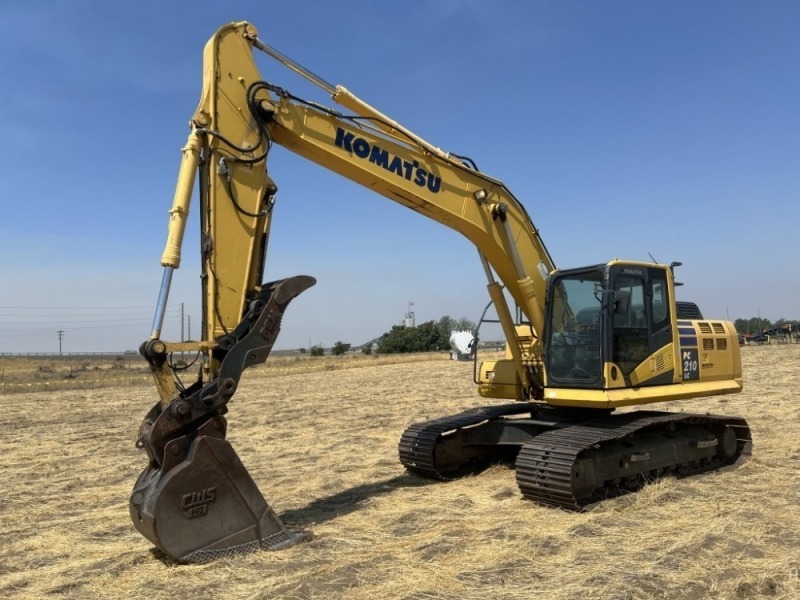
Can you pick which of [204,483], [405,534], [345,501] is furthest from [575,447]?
[204,483]

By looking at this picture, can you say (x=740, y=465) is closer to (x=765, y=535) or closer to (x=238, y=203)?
(x=765, y=535)

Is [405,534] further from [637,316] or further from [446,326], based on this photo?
[446,326]

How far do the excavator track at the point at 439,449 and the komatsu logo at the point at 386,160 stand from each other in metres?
3.26

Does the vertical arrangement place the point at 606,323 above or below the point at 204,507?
above

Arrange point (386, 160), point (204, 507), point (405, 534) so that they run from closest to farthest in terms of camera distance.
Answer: point (204, 507) < point (405, 534) < point (386, 160)

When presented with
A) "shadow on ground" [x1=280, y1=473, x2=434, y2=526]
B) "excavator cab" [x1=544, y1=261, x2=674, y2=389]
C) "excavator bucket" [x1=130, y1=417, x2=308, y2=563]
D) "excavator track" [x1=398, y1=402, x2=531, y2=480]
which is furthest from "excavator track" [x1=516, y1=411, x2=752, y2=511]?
"excavator bucket" [x1=130, y1=417, x2=308, y2=563]

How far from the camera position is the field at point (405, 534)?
5.24 m

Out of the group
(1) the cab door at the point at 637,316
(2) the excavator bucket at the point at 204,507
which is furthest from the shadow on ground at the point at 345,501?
(1) the cab door at the point at 637,316

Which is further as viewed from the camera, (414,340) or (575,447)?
(414,340)

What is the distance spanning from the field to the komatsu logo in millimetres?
3788

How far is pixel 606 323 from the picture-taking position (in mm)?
8125

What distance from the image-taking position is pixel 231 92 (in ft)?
22.4

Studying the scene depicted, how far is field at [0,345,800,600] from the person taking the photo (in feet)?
17.2

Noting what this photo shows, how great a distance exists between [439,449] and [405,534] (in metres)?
2.57
